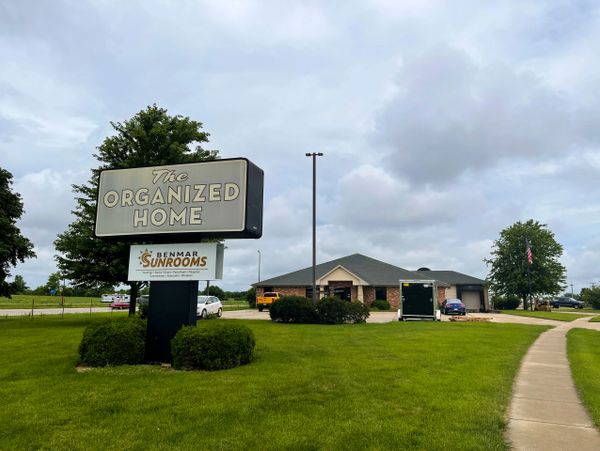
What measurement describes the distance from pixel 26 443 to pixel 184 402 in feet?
7.15

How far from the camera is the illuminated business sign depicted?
34.2ft

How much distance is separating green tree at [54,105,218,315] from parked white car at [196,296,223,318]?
6021 millimetres

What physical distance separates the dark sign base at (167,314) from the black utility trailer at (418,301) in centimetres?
1828

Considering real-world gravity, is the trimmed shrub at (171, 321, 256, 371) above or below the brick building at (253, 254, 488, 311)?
below

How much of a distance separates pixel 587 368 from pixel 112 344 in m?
10.7

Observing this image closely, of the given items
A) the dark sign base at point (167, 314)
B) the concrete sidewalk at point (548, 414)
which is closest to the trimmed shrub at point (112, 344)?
the dark sign base at point (167, 314)

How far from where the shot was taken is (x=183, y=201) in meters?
10.9

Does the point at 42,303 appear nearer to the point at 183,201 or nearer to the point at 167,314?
the point at 167,314

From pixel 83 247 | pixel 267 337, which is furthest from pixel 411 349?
pixel 83 247

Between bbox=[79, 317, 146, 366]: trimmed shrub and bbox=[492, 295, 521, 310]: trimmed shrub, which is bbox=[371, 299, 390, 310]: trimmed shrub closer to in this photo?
bbox=[492, 295, 521, 310]: trimmed shrub

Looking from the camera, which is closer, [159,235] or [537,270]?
[159,235]

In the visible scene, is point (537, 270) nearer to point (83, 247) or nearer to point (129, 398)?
point (83, 247)

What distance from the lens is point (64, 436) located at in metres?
5.34

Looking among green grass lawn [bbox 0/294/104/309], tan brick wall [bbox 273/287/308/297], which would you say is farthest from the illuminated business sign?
tan brick wall [bbox 273/287/308/297]
